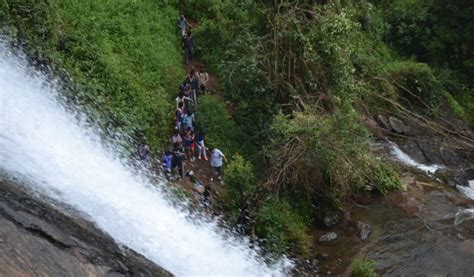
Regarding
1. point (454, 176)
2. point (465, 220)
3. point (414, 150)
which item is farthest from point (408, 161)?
point (465, 220)

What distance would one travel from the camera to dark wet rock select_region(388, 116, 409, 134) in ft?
72.1

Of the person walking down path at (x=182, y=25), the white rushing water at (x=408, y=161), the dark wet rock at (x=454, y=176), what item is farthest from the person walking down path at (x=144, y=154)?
the white rushing water at (x=408, y=161)

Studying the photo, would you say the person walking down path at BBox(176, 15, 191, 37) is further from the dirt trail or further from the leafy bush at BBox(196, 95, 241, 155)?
the dirt trail

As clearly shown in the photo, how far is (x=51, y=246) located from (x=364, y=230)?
30.1 feet

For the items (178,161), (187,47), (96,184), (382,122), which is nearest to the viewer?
(96,184)

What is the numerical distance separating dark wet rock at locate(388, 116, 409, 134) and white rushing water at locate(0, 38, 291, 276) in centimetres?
1103

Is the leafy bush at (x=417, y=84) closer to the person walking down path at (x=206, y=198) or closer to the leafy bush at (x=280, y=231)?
the leafy bush at (x=280, y=231)

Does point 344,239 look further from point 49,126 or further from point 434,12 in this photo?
point 434,12


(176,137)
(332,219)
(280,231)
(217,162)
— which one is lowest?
(332,219)

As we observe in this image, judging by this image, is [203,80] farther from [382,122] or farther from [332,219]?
Answer: [382,122]

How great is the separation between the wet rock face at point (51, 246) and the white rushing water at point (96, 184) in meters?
0.71

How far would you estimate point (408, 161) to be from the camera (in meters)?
20.3

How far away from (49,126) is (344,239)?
7712mm

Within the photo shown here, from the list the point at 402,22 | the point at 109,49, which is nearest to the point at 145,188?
the point at 109,49
